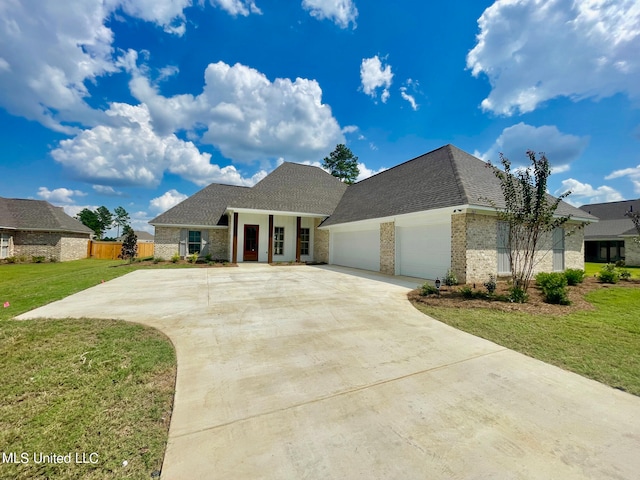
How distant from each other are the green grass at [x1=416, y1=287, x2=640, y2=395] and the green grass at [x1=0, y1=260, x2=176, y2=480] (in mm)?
5044

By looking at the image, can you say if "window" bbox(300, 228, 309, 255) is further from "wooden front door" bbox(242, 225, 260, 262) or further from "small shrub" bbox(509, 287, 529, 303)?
"small shrub" bbox(509, 287, 529, 303)

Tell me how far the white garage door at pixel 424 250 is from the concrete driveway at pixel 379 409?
18.7 feet

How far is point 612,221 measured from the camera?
81.9 feet

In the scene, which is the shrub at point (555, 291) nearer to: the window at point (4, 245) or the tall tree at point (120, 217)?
the window at point (4, 245)

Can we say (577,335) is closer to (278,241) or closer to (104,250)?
(278,241)

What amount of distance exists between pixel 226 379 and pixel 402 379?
2173 mm

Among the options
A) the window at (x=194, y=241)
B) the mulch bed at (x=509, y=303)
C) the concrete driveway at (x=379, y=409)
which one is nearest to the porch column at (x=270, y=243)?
the window at (x=194, y=241)

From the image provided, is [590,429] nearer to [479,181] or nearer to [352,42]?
[479,181]

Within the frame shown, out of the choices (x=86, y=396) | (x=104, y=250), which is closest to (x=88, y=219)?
(x=104, y=250)

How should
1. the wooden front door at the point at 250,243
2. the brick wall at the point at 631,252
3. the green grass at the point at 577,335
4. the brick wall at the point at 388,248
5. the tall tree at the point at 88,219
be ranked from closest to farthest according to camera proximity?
the green grass at the point at 577,335
the brick wall at the point at 388,248
the wooden front door at the point at 250,243
the brick wall at the point at 631,252
the tall tree at the point at 88,219

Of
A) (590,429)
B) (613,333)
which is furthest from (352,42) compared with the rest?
(590,429)

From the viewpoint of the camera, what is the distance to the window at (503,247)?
10.0 metres

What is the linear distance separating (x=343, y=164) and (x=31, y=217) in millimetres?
33231

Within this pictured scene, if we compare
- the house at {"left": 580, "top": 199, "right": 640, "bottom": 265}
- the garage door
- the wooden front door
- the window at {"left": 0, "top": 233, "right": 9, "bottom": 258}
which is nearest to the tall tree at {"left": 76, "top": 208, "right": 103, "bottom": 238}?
the window at {"left": 0, "top": 233, "right": 9, "bottom": 258}
